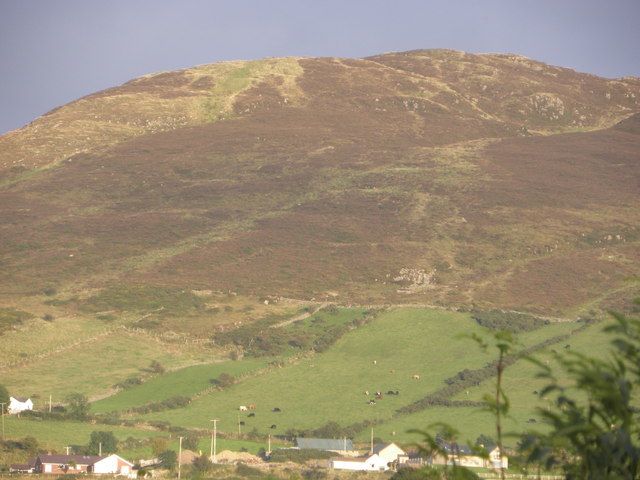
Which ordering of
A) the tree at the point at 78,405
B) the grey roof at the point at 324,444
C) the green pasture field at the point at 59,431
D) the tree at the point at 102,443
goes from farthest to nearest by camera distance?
the tree at the point at 78,405
the grey roof at the point at 324,444
the green pasture field at the point at 59,431
the tree at the point at 102,443

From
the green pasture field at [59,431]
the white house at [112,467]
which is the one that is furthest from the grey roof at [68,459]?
the green pasture field at [59,431]

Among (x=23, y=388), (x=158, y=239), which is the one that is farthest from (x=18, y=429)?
(x=158, y=239)

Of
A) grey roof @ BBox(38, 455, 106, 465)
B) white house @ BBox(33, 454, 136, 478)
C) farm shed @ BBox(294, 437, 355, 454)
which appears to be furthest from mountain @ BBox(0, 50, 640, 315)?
white house @ BBox(33, 454, 136, 478)

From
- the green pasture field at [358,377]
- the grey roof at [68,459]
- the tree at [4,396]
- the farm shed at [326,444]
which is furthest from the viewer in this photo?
the green pasture field at [358,377]

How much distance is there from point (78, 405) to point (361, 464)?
17267 millimetres

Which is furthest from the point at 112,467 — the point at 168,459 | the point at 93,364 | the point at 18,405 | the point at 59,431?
the point at 93,364

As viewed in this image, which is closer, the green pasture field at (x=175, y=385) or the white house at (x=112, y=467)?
the white house at (x=112, y=467)

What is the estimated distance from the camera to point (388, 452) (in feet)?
151

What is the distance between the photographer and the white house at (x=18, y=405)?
53219 mm

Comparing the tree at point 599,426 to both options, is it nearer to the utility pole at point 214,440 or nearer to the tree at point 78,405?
the utility pole at point 214,440

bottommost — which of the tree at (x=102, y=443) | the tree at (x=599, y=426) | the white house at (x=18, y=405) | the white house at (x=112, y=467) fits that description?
the tree at (x=599, y=426)

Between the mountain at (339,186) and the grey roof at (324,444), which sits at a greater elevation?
the mountain at (339,186)

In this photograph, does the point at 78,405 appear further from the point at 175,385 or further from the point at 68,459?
the point at 68,459

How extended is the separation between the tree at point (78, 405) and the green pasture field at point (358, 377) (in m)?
3.00
